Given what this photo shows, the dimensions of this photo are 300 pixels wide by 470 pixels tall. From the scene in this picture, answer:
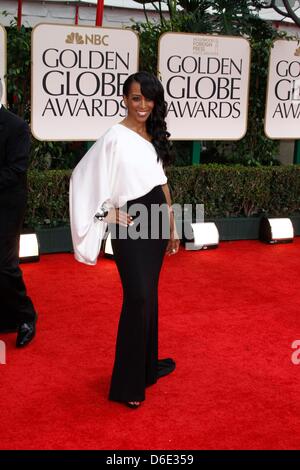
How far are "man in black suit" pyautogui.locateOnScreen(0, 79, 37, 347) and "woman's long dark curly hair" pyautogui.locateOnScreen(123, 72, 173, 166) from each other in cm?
77

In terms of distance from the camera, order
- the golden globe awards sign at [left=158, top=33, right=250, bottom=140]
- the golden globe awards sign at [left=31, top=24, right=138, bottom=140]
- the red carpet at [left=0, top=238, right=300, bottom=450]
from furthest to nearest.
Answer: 1. the golden globe awards sign at [left=158, top=33, right=250, bottom=140]
2. the golden globe awards sign at [left=31, top=24, right=138, bottom=140]
3. the red carpet at [left=0, top=238, right=300, bottom=450]

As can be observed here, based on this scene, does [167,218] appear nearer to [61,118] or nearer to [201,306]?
[201,306]

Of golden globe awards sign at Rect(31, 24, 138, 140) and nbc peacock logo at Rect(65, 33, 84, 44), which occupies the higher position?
nbc peacock logo at Rect(65, 33, 84, 44)

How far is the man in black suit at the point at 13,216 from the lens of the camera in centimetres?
336

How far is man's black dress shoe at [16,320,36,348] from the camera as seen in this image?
3.62m

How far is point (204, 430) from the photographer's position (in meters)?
2.77

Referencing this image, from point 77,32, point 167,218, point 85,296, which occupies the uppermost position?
point 77,32

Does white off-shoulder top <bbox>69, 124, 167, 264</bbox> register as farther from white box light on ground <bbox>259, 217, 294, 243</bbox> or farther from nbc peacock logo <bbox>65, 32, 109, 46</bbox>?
white box light on ground <bbox>259, 217, 294, 243</bbox>

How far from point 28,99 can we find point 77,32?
29.2 inches

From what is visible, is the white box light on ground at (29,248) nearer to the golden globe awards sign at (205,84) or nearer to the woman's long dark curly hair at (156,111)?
the golden globe awards sign at (205,84)

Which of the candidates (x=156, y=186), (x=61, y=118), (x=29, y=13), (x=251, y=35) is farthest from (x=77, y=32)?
(x=29, y=13)

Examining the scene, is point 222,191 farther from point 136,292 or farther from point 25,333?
point 136,292

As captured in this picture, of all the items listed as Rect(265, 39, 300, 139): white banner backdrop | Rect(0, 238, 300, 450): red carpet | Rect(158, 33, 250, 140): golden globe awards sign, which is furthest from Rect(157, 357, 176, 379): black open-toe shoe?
Rect(265, 39, 300, 139): white banner backdrop
